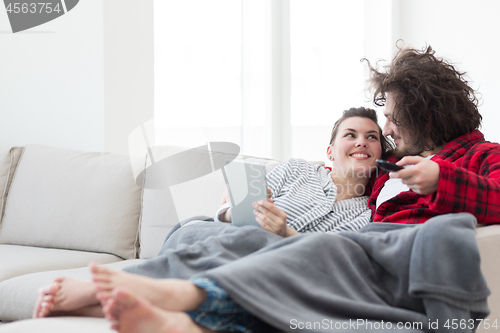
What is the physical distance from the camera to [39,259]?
5.98ft

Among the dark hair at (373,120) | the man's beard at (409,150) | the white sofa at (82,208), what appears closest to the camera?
the man's beard at (409,150)

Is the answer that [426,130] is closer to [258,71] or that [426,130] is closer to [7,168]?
[7,168]

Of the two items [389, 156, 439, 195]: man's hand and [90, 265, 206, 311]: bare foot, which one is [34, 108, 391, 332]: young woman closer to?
[90, 265, 206, 311]: bare foot

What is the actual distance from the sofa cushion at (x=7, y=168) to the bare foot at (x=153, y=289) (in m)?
1.70

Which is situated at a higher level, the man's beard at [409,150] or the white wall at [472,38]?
the white wall at [472,38]

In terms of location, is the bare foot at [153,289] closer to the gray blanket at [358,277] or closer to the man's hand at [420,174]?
the gray blanket at [358,277]

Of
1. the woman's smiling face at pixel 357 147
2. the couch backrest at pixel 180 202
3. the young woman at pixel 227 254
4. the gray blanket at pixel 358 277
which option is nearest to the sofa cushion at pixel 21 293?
the couch backrest at pixel 180 202

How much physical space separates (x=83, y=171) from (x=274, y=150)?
2.04 m

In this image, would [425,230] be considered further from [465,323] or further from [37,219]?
[37,219]

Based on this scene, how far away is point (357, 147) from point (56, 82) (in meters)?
1.85

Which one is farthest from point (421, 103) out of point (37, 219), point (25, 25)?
point (25, 25)

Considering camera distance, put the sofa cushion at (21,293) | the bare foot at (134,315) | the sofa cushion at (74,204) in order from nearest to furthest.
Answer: the bare foot at (134,315), the sofa cushion at (21,293), the sofa cushion at (74,204)

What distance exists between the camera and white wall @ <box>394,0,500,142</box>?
127 inches

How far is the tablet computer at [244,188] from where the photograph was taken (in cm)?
132
